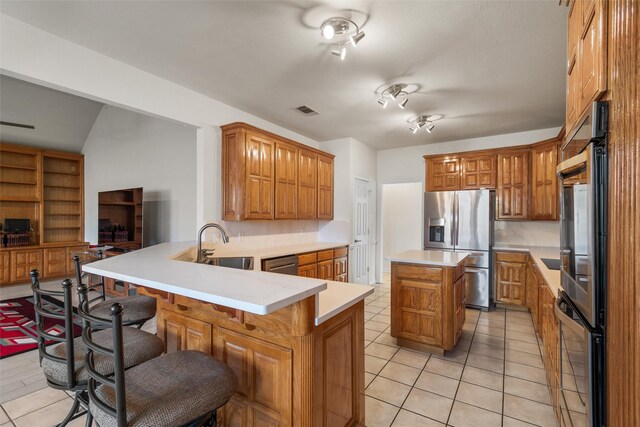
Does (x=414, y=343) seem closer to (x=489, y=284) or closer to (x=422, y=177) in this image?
(x=489, y=284)

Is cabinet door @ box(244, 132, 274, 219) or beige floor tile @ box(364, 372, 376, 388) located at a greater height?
cabinet door @ box(244, 132, 274, 219)

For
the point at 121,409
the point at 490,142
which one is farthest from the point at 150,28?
the point at 490,142

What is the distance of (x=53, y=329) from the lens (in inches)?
134

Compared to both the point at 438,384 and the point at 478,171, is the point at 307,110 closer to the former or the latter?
the point at 478,171

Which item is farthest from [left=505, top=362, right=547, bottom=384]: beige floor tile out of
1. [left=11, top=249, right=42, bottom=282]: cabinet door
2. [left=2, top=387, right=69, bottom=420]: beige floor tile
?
[left=11, top=249, right=42, bottom=282]: cabinet door

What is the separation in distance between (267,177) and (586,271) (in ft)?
10.9

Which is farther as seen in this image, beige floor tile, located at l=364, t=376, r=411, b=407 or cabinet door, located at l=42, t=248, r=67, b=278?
cabinet door, located at l=42, t=248, r=67, b=278

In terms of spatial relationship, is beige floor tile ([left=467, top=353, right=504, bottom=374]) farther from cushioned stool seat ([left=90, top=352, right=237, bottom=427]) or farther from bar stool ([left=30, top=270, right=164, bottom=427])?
bar stool ([left=30, top=270, right=164, bottom=427])

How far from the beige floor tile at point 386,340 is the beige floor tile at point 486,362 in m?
0.71

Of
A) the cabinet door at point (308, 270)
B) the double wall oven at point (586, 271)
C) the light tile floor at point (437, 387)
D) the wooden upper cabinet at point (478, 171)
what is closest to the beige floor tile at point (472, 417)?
the light tile floor at point (437, 387)

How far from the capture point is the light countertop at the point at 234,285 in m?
1.04

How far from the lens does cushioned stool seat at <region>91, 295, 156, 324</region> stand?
6.39ft

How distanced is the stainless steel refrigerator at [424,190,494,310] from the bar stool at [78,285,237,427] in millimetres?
4133

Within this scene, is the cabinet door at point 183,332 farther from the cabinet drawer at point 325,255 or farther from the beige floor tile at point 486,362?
the cabinet drawer at point 325,255
